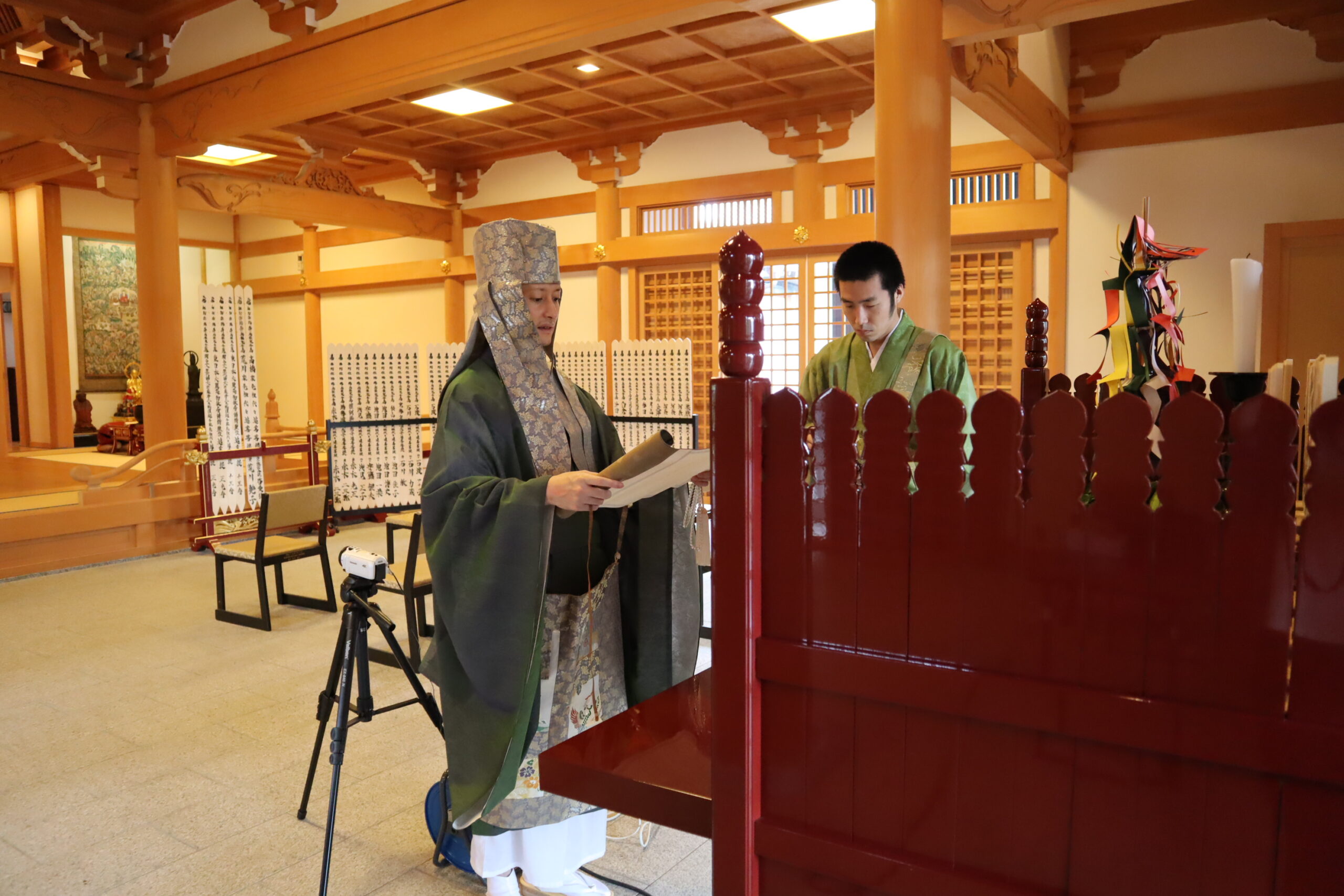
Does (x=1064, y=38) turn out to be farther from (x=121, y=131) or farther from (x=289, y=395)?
(x=289, y=395)

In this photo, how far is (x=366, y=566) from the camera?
206 centimetres

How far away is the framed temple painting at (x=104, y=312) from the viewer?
988cm

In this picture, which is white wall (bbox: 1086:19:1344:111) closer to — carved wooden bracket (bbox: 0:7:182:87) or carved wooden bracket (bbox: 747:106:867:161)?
carved wooden bracket (bbox: 747:106:867:161)

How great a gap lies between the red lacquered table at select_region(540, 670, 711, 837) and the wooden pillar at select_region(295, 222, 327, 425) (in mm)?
9996

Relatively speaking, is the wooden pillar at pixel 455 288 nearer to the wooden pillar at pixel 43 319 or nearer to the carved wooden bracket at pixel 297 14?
→ the carved wooden bracket at pixel 297 14

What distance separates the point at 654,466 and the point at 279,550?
3834mm

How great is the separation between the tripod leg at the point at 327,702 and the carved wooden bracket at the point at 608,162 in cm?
642

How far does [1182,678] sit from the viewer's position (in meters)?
0.73

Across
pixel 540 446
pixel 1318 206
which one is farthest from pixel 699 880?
pixel 1318 206

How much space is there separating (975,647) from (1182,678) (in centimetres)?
16

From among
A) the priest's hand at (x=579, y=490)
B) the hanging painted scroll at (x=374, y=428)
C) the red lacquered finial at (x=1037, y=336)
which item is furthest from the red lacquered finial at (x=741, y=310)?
the hanging painted scroll at (x=374, y=428)

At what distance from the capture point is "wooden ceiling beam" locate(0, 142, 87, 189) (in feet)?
23.7

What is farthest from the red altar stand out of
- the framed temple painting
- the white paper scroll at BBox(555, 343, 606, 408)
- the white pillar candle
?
the white pillar candle

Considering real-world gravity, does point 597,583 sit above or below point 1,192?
below
